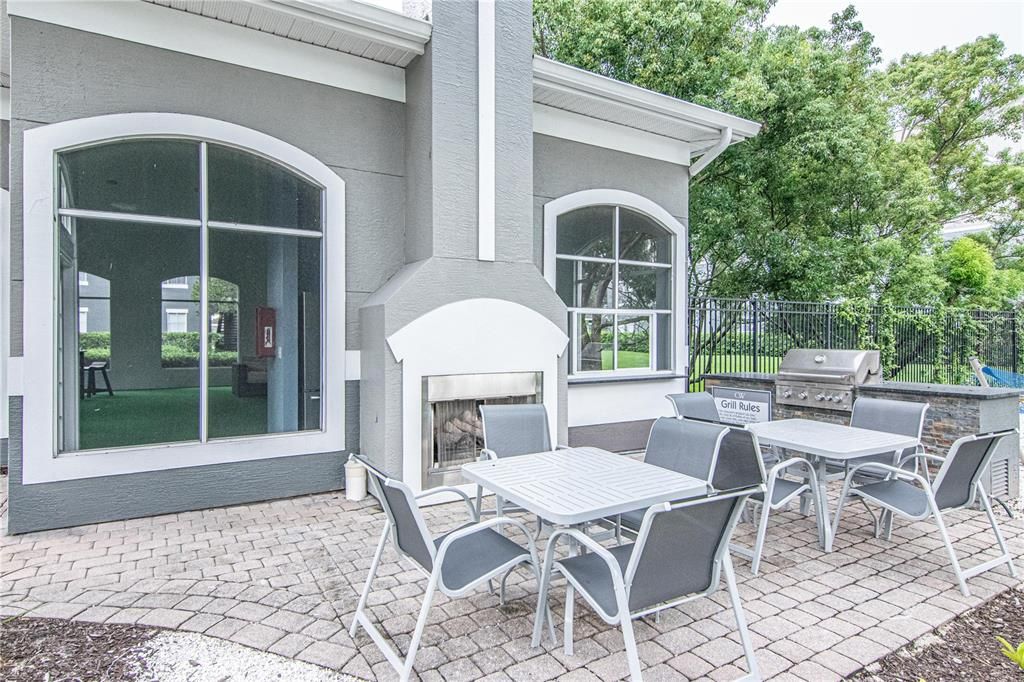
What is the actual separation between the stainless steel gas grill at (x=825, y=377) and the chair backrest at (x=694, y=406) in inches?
51.1

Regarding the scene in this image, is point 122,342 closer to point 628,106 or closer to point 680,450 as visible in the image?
point 680,450

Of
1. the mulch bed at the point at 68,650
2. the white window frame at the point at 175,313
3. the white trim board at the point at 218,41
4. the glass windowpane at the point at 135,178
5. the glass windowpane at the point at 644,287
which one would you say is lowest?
the mulch bed at the point at 68,650

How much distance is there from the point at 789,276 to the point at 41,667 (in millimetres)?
12728

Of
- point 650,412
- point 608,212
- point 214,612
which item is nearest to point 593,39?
point 608,212

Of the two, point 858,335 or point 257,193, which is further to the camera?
point 858,335

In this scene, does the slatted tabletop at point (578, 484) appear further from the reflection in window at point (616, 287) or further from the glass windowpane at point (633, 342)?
the glass windowpane at point (633, 342)

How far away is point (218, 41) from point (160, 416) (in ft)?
10.2

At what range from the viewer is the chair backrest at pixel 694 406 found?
525 centimetres

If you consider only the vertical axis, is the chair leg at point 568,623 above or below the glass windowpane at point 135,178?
below

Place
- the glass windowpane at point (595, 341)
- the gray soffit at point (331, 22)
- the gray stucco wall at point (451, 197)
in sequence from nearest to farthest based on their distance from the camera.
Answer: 1. the gray soffit at point (331, 22)
2. the gray stucco wall at point (451, 197)
3. the glass windowpane at point (595, 341)

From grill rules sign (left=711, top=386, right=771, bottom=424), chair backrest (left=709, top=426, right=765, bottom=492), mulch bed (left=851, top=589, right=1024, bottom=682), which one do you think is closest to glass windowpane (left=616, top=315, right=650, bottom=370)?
grill rules sign (left=711, top=386, right=771, bottom=424)

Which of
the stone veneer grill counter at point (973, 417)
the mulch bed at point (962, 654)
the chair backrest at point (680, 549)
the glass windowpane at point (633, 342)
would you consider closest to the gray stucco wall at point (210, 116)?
the glass windowpane at point (633, 342)

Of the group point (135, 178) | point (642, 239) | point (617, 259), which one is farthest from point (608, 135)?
point (135, 178)

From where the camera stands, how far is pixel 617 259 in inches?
280
